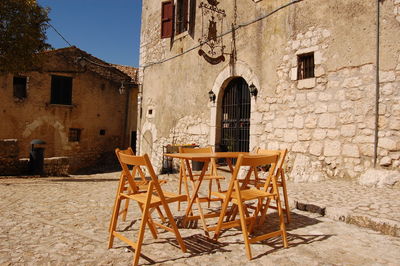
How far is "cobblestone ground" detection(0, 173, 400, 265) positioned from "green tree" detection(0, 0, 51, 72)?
4473 mm

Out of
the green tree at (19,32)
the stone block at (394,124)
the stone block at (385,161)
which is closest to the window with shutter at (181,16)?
the green tree at (19,32)

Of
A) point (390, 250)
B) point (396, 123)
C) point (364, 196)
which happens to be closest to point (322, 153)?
point (396, 123)

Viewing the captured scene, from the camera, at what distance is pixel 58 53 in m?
14.9

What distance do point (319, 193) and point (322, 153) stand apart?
1.56 m

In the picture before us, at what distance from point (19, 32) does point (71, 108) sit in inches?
319

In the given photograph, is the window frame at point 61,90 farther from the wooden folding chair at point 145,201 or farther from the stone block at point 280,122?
the wooden folding chair at point 145,201

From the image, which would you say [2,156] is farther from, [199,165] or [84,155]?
[84,155]

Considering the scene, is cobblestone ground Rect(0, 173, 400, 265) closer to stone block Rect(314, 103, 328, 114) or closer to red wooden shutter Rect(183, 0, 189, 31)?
stone block Rect(314, 103, 328, 114)

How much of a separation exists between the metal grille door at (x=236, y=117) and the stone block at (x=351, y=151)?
8.57 feet

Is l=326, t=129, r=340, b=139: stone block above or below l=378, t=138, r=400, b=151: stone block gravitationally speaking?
above

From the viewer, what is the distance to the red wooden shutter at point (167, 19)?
33.5 ft

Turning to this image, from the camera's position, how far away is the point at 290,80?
663 centimetres

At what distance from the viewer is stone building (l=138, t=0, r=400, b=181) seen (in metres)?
5.27

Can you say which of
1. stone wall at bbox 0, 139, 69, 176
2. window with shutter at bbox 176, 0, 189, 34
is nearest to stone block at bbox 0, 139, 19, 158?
stone wall at bbox 0, 139, 69, 176
